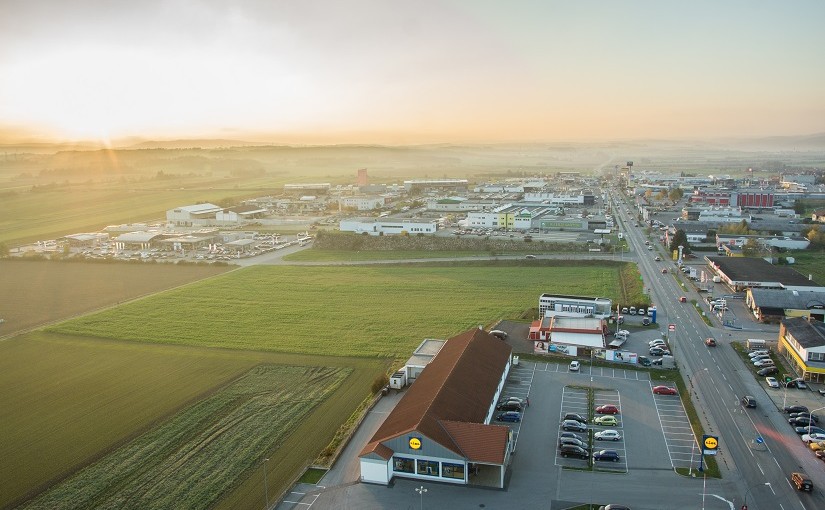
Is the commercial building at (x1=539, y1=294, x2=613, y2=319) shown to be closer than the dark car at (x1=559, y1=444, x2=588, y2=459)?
No

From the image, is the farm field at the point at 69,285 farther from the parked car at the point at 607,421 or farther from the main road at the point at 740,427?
the main road at the point at 740,427

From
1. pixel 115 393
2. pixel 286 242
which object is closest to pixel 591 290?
pixel 115 393

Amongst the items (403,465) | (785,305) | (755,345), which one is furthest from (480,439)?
(785,305)

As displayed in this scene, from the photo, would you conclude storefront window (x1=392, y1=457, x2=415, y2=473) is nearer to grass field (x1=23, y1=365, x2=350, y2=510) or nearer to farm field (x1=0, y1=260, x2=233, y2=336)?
grass field (x1=23, y1=365, x2=350, y2=510)

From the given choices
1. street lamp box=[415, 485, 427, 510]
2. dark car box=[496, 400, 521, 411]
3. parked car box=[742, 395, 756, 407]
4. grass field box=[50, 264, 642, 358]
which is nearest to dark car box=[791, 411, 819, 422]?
parked car box=[742, 395, 756, 407]

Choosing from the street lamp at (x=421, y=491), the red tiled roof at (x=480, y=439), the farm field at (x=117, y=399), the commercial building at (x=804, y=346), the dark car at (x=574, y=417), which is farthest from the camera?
the commercial building at (x=804, y=346)

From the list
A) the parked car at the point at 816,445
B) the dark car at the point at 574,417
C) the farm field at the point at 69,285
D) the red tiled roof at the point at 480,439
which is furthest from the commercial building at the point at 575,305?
the farm field at the point at 69,285
